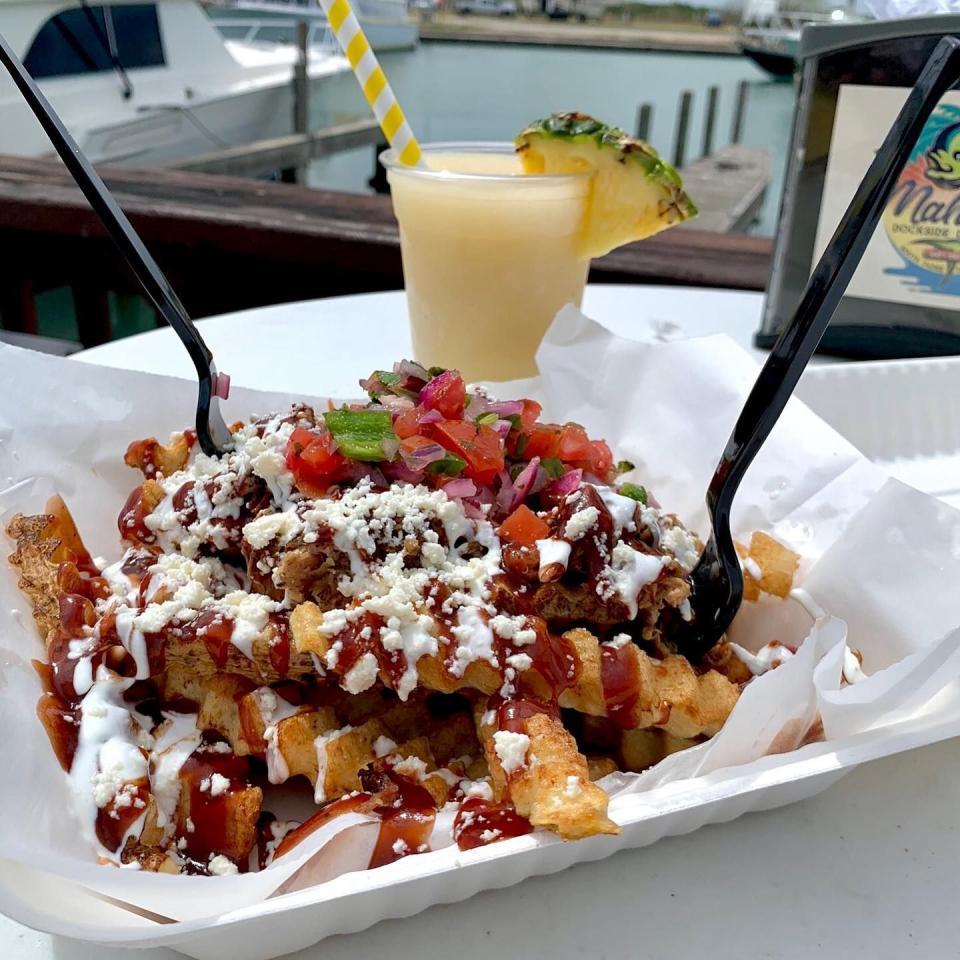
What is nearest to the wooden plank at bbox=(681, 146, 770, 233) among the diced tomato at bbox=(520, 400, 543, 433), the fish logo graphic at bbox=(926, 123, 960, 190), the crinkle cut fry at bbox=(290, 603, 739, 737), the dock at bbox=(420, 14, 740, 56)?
the fish logo graphic at bbox=(926, 123, 960, 190)

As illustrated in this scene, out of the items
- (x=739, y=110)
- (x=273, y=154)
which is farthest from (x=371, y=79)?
(x=739, y=110)

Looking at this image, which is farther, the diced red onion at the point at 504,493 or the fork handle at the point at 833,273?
the diced red onion at the point at 504,493

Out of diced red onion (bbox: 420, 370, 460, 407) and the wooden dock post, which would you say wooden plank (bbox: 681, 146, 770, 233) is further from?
diced red onion (bbox: 420, 370, 460, 407)

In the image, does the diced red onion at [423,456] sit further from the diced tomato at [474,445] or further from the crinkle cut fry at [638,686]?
the crinkle cut fry at [638,686]

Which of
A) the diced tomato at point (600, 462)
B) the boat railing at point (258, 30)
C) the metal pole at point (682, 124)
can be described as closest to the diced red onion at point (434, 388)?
the diced tomato at point (600, 462)

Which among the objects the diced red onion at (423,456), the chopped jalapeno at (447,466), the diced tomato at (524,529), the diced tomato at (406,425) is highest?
the diced tomato at (406,425)
